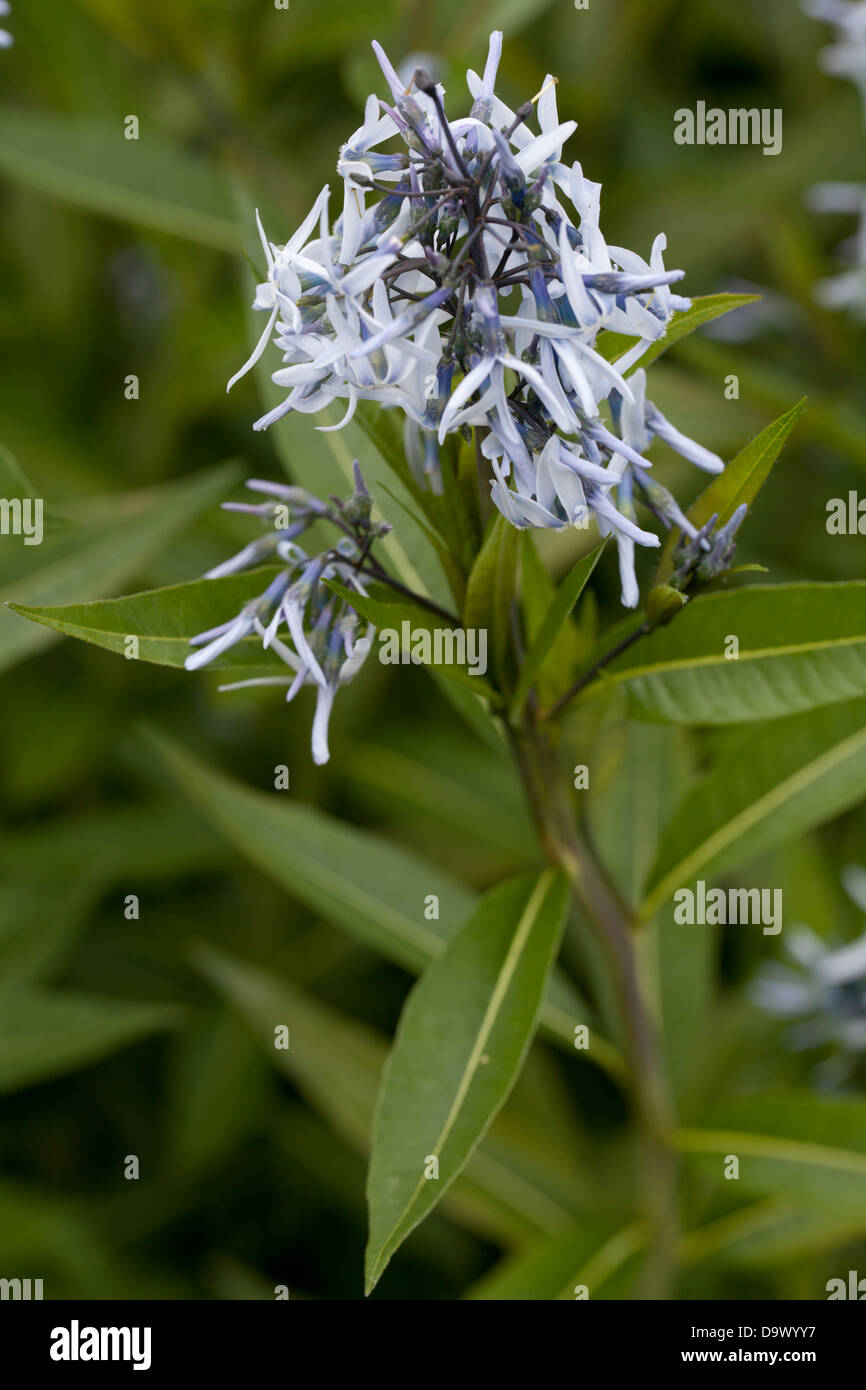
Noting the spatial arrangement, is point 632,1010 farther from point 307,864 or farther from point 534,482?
point 534,482

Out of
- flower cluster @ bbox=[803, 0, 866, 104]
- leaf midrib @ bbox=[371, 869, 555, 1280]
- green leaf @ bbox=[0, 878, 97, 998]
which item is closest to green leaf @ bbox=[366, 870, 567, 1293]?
leaf midrib @ bbox=[371, 869, 555, 1280]

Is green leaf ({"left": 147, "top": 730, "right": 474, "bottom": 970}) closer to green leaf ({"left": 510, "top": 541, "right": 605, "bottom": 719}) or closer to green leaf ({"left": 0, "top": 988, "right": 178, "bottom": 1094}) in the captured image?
green leaf ({"left": 0, "top": 988, "right": 178, "bottom": 1094})

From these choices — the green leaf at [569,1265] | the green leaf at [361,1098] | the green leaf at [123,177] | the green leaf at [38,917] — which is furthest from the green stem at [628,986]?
the green leaf at [123,177]

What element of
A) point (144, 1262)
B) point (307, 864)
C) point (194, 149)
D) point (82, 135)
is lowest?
point (144, 1262)

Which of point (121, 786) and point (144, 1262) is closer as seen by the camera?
point (144, 1262)

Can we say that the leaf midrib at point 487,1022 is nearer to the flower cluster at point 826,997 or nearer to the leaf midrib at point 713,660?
the leaf midrib at point 713,660

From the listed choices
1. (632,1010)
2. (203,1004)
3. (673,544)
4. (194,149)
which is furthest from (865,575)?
(194,149)
